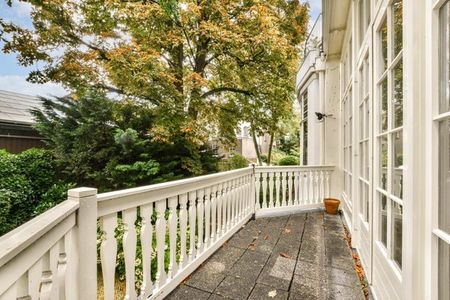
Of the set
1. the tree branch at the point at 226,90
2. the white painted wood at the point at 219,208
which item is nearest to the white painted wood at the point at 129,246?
the white painted wood at the point at 219,208

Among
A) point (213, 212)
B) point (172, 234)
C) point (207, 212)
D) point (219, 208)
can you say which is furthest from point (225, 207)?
point (172, 234)

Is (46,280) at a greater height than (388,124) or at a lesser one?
A: lesser

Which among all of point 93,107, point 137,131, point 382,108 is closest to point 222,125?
point 137,131

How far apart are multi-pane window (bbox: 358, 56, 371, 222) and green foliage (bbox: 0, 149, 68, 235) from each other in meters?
7.19

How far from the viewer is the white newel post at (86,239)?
3.97 ft

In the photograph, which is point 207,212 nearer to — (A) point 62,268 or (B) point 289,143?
(A) point 62,268

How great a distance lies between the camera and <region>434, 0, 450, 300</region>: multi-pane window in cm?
96

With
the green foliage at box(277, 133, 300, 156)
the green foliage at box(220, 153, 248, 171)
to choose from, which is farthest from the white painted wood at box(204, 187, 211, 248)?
the green foliage at box(277, 133, 300, 156)

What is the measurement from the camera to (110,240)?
58.0 inches

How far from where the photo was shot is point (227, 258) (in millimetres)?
2766

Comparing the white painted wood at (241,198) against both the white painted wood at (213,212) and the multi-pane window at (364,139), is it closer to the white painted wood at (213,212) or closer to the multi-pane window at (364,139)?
the white painted wood at (213,212)

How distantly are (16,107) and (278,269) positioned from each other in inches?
526

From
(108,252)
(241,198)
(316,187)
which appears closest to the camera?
(108,252)

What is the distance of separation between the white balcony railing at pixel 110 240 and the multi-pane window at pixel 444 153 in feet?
5.02
